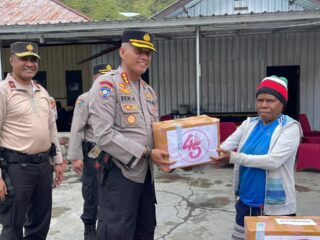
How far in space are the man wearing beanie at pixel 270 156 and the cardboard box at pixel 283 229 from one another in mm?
462

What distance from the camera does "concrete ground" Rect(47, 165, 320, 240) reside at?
4.41 m

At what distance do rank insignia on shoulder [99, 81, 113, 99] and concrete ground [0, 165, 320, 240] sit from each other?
1.38 metres

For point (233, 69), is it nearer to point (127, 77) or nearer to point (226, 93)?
point (226, 93)

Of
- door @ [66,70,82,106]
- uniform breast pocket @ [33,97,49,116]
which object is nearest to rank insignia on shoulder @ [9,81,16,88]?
uniform breast pocket @ [33,97,49,116]

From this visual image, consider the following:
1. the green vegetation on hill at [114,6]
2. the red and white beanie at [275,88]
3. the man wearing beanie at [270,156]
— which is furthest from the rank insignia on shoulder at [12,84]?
the green vegetation on hill at [114,6]

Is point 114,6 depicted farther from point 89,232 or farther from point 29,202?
point 29,202

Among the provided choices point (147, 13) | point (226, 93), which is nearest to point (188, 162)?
point (226, 93)

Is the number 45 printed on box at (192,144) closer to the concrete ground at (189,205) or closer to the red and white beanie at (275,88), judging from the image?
the red and white beanie at (275,88)

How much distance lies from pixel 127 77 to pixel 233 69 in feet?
26.8

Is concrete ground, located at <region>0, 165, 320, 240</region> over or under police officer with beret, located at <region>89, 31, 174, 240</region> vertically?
under

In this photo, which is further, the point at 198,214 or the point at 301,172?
the point at 301,172

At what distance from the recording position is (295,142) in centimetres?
262

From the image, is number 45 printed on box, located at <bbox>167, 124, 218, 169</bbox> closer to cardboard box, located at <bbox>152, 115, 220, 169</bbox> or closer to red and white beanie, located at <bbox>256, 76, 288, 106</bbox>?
cardboard box, located at <bbox>152, 115, 220, 169</bbox>

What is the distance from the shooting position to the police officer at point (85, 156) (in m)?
3.61
